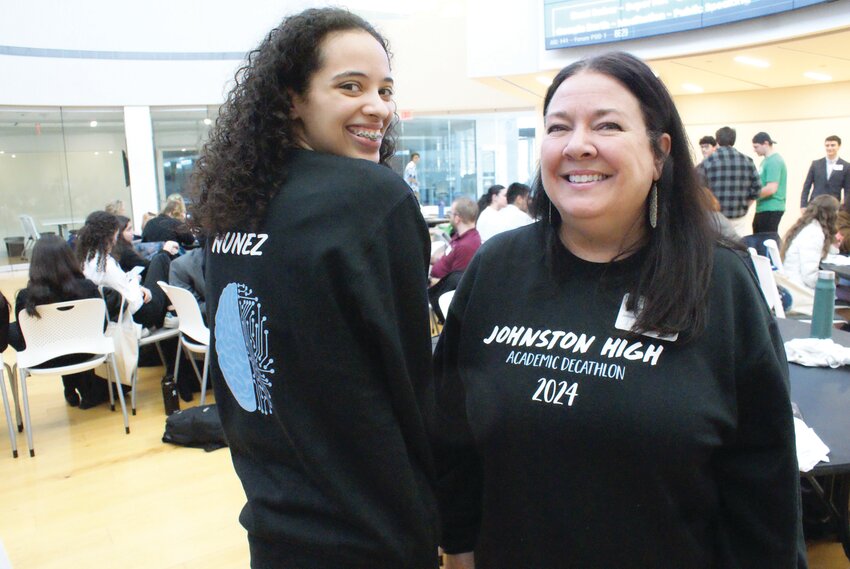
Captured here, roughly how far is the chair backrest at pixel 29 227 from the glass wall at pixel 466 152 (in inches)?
288

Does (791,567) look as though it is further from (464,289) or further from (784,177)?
(784,177)

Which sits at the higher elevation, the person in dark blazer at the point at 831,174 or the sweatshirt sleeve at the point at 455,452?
the person in dark blazer at the point at 831,174

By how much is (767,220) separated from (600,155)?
25.3ft

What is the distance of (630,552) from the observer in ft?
3.46

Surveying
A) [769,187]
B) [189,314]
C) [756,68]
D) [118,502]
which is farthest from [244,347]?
[756,68]

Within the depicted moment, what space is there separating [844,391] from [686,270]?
1.31 meters

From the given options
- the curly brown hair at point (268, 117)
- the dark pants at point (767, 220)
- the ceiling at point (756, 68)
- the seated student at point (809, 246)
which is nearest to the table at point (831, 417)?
the curly brown hair at point (268, 117)

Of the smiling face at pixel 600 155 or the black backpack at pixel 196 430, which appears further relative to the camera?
the black backpack at pixel 196 430

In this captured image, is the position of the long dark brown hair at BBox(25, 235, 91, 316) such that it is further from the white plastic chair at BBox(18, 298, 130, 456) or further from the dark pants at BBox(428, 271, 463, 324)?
the dark pants at BBox(428, 271, 463, 324)

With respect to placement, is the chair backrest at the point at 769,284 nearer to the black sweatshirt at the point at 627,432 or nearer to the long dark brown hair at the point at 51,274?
the black sweatshirt at the point at 627,432

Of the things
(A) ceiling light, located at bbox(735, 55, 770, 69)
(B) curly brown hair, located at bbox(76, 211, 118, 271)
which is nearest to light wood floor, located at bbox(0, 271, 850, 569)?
(B) curly brown hair, located at bbox(76, 211, 118, 271)

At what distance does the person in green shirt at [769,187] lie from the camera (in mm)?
7441

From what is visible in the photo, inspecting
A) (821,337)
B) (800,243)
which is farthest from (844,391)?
(800,243)

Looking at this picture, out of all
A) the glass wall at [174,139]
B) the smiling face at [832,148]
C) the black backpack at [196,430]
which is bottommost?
the black backpack at [196,430]
